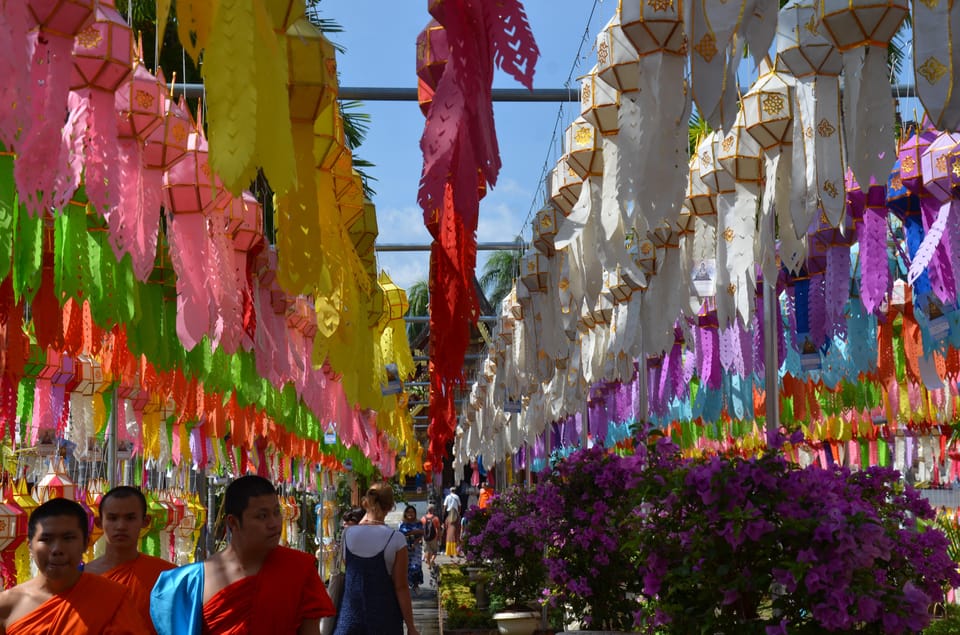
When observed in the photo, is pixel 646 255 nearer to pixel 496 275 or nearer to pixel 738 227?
pixel 738 227

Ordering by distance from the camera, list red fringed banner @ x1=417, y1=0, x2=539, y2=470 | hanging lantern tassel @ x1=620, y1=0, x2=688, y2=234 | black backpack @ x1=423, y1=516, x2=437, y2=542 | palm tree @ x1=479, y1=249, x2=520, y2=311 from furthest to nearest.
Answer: palm tree @ x1=479, y1=249, x2=520, y2=311 < black backpack @ x1=423, y1=516, x2=437, y2=542 < hanging lantern tassel @ x1=620, y1=0, x2=688, y2=234 < red fringed banner @ x1=417, y1=0, x2=539, y2=470

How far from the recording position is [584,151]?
433cm

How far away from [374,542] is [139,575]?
5.74 feet

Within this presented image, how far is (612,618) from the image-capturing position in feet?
20.2

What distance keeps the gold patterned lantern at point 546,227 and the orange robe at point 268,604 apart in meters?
2.98

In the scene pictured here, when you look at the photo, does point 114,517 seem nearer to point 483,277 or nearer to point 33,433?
point 33,433

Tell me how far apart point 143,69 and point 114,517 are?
5.31 ft

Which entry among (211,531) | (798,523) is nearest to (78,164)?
(798,523)

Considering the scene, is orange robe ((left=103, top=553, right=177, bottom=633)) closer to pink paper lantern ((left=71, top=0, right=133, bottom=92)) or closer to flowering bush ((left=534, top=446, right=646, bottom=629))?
pink paper lantern ((left=71, top=0, right=133, bottom=92))

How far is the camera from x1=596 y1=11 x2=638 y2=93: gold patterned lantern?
139 inches

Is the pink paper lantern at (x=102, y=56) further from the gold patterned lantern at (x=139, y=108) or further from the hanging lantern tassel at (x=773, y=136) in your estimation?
the hanging lantern tassel at (x=773, y=136)

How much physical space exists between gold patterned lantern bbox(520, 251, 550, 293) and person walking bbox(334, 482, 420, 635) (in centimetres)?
172

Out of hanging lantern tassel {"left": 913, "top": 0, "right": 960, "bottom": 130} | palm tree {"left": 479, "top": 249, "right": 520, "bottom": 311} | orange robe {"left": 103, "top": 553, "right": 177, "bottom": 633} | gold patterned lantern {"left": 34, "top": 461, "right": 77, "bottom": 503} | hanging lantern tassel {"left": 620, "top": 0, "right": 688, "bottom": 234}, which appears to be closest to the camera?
hanging lantern tassel {"left": 913, "top": 0, "right": 960, "bottom": 130}

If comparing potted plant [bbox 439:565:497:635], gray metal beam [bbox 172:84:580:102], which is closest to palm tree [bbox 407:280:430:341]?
potted plant [bbox 439:565:497:635]
